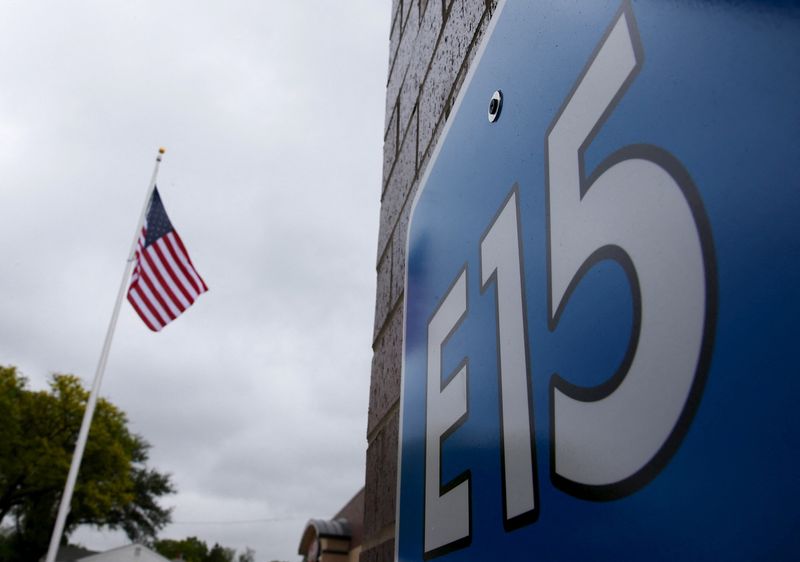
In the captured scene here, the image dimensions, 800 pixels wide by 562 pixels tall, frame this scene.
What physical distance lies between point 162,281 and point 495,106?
7412 mm

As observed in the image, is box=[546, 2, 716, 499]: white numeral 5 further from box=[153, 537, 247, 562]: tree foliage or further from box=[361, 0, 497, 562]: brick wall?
box=[153, 537, 247, 562]: tree foliage

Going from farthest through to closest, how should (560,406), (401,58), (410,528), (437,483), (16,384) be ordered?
(16,384) < (401,58) < (410,528) < (437,483) < (560,406)

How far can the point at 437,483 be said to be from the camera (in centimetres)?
106

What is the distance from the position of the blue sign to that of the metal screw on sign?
1 cm

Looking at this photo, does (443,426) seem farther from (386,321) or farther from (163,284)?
(163,284)

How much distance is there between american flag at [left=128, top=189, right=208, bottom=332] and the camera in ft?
25.2

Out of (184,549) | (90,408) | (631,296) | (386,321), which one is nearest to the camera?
(631,296)

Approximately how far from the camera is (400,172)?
203 centimetres

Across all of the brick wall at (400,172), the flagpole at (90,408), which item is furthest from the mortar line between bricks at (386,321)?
the flagpole at (90,408)

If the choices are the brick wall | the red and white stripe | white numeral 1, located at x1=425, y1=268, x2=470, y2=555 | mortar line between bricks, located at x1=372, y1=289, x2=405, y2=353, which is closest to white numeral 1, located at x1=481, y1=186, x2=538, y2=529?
white numeral 1, located at x1=425, y1=268, x2=470, y2=555

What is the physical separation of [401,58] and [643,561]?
6.95 feet

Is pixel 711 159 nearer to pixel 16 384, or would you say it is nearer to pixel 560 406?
pixel 560 406

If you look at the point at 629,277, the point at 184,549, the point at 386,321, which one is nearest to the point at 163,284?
the point at 386,321

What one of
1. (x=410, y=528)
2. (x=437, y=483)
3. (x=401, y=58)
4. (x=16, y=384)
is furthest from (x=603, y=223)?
(x=16, y=384)
